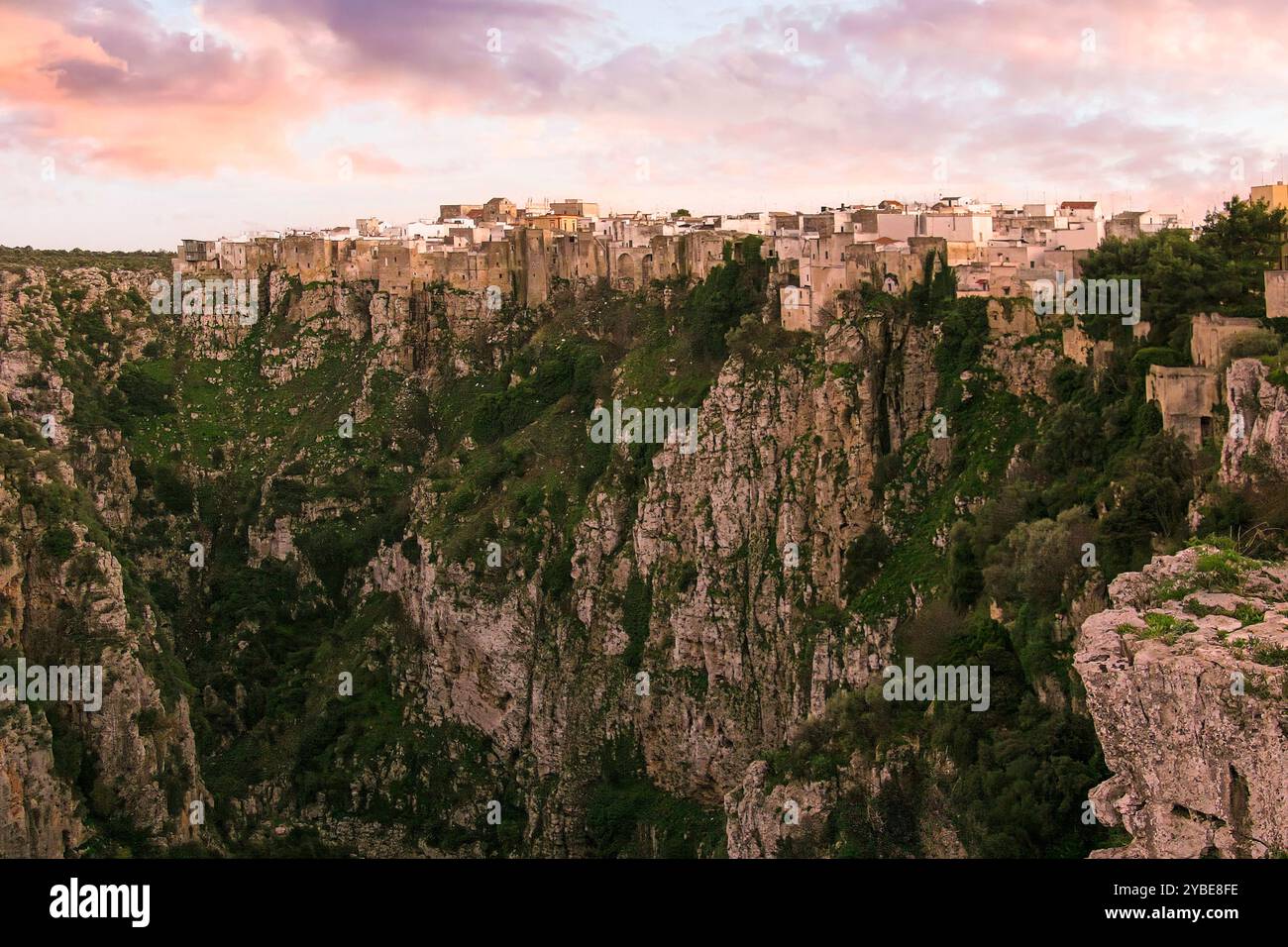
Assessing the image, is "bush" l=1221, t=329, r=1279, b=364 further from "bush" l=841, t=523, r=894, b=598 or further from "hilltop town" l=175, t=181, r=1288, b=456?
"bush" l=841, t=523, r=894, b=598

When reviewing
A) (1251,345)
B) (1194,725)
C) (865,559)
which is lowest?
(865,559)

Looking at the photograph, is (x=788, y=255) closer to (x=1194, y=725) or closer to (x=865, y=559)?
(x=865, y=559)

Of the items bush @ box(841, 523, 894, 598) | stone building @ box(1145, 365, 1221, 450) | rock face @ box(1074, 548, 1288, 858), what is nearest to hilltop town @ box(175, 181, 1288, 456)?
stone building @ box(1145, 365, 1221, 450)

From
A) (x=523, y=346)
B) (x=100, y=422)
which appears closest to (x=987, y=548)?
(x=523, y=346)

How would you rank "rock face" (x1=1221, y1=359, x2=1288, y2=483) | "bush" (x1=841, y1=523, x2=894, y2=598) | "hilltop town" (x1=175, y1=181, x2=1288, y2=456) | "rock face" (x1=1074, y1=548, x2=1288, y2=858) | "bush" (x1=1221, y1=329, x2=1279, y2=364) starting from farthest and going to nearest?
"bush" (x1=841, y1=523, x2=894, y2=598) < "hilltop town" (x1=175, y1=181, x2=1288, y2=456) < "bush" (x1=1221, y1=329, x2=1279, y2=364) < "rock face" (x1=1221, y1=359, x2=1288, y2=483) < "rock face" (x1=1074, y1=548, x2=1288, y2=858)

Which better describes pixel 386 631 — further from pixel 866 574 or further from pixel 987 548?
pixel 987 548

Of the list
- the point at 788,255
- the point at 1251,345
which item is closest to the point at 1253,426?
the point at 1251,345

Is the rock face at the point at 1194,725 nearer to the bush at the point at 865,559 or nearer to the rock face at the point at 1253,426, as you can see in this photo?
the rock face at the point at 1253,426
